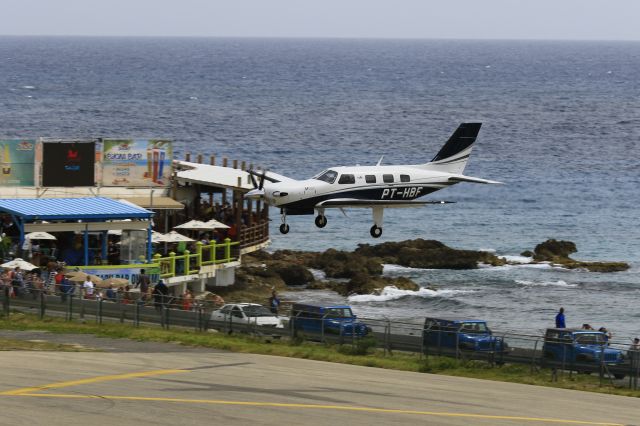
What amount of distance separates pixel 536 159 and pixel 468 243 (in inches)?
2295

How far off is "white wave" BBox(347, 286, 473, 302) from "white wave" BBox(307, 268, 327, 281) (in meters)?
5.65

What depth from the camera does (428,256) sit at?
86500mm

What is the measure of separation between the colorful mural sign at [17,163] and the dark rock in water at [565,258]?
126 ft

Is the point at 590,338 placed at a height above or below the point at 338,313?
above

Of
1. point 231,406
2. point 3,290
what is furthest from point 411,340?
point 3,290

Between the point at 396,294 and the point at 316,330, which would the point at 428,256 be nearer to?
the point at 396,294

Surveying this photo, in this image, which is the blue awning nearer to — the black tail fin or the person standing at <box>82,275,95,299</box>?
the person standing at <box>82,275,95,299</box>

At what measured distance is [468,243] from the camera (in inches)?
3952

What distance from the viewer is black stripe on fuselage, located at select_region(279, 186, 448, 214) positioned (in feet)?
160

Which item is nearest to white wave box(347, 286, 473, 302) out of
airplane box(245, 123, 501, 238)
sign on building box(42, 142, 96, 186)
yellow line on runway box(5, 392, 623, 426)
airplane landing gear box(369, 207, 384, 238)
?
sign on building box(42, 142, 96, 186)

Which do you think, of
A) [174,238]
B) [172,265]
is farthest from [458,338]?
[174,238]

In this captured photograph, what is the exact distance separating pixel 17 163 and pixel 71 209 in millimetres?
7038

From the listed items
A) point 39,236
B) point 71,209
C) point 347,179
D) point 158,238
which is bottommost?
point 158,238

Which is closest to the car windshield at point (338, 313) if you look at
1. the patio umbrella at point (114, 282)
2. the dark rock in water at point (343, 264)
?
the patio umbrella at point (114, 282)
